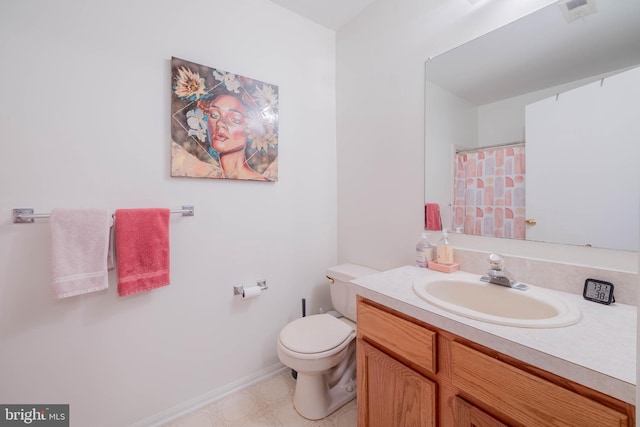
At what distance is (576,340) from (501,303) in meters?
0.40

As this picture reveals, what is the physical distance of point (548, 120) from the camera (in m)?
1.06

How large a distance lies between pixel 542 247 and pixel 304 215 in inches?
53.0

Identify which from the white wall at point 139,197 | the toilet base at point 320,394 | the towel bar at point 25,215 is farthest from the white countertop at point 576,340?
the towel bar at point 25,215

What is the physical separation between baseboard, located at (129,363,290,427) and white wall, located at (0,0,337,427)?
0.02 m

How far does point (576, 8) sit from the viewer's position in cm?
99

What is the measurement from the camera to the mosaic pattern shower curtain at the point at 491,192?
114cm

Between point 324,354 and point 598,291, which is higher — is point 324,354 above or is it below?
below

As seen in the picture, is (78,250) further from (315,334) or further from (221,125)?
(315,334)

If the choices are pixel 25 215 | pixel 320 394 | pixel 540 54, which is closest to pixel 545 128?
pixel 540 54

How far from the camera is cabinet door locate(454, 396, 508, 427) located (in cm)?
72

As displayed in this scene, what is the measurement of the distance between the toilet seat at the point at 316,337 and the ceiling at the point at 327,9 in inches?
82.3

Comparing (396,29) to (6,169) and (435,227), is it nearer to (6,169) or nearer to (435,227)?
(435,227)

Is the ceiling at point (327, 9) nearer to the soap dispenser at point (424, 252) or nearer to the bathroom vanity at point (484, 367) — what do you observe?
the soap dispenser at point (424, 252)

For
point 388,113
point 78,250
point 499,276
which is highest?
point 388,113
